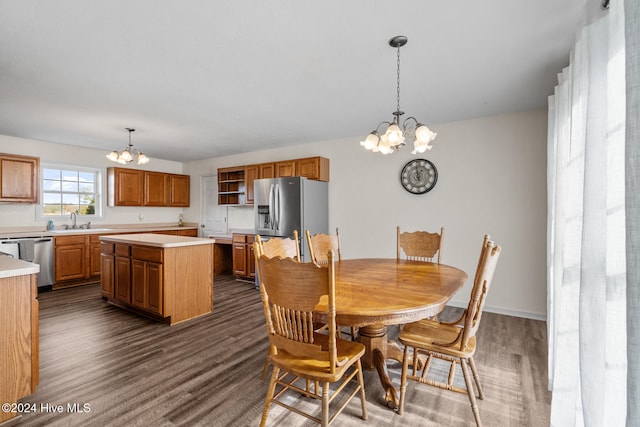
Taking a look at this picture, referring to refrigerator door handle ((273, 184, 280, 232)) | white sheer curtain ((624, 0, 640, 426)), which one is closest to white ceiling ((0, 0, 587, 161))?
refrigerator door handle ((273, 184, 280, 232))

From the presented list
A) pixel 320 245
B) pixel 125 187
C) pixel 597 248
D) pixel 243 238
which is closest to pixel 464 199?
pixel 320 245

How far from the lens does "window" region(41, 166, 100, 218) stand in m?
5.27

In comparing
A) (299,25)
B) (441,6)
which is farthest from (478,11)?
(299,25)

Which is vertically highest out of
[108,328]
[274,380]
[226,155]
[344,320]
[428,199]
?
[226,155]

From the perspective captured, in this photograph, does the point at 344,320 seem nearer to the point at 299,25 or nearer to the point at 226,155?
the point at 299,25

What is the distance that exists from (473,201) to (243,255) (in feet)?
12.6

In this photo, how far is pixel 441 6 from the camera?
1765 mm

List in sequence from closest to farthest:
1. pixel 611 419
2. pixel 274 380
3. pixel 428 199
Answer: pixel 611 419 < pixel 274 380 < pixel 428 199

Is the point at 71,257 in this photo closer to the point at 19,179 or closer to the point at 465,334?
the point at 19,179

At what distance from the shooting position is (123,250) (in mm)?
3744

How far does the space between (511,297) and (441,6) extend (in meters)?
3.39

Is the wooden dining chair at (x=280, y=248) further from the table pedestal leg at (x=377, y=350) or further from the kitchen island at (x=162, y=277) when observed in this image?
the kitchen island at (x=162, y=277)

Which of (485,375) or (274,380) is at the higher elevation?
(274,380)

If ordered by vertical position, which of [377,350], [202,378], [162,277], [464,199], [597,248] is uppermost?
[464,199]
